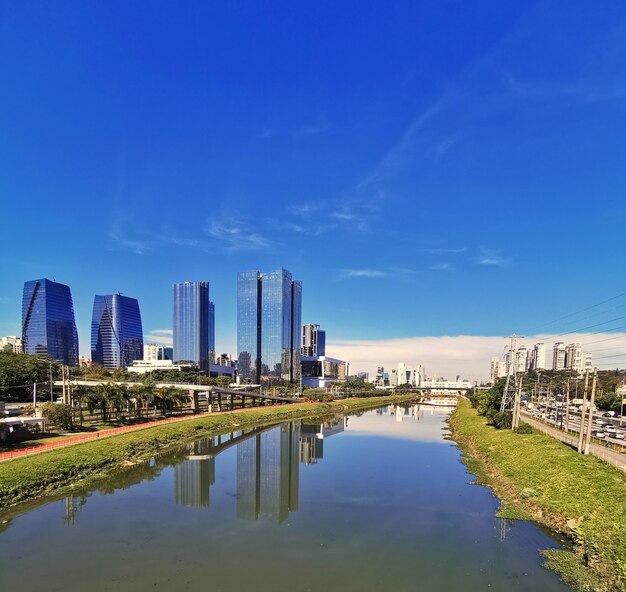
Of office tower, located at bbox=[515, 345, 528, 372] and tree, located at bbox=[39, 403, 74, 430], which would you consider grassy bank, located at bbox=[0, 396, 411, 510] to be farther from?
office tower, located at bbox=[515, 345, 528, 372]

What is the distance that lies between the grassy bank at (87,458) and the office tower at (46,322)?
145561mm

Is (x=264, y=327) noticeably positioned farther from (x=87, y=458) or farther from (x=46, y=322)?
(x=87, y=458)

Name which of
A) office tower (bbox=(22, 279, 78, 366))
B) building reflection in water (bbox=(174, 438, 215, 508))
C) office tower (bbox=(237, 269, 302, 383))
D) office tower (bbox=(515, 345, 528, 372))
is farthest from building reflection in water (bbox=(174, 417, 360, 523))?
office tower (bbox=(22, 279, 78, 366))

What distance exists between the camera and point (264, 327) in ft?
590

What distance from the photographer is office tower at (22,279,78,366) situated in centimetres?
16662

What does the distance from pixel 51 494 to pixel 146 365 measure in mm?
155603

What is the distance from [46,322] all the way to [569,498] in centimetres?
19640

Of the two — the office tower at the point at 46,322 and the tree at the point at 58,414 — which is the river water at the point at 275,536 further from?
the office tower at the point at 46,322

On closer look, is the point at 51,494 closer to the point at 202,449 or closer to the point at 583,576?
the point at 202,449

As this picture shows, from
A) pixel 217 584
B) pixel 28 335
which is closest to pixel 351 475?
pixel 217 584

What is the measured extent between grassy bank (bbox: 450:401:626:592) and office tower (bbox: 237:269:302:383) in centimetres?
14246

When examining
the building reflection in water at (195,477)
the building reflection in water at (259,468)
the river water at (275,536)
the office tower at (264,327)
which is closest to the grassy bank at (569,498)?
the river water at (275,536)

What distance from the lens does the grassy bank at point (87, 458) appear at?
77.6ft

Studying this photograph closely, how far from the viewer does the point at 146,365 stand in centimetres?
16825
